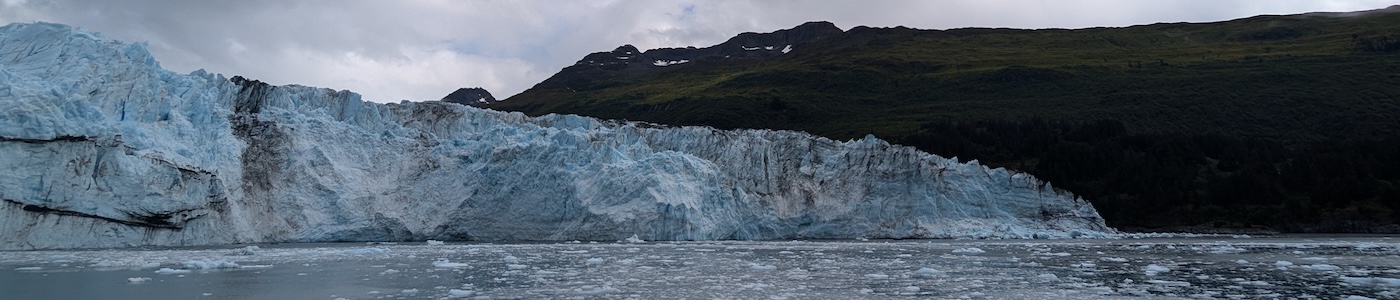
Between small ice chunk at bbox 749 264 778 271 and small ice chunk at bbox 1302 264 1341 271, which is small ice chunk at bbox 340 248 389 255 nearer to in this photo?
small ice chunk at bbox 749 264 778 271

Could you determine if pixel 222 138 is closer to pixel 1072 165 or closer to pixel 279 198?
pixel 279 198

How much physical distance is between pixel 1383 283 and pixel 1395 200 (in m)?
32.8

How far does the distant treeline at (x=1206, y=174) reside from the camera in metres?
42.0

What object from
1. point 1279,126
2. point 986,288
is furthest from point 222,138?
point 1279,126

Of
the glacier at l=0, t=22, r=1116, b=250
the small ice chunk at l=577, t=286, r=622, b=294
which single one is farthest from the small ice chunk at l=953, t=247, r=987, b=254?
the small ice chunk at l=577, t=286, r=622, b=294

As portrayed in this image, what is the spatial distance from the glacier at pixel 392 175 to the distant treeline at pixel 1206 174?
11.3 metres

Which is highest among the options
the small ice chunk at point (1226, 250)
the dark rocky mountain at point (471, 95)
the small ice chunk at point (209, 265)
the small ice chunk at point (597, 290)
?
the dark rocky mountain at point (471, 95)

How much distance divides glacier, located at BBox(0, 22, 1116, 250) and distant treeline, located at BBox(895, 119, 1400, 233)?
37.1ft

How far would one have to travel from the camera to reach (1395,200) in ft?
135

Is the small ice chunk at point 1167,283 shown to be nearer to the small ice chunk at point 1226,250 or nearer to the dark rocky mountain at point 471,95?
the small ice chunk at point 1226,250

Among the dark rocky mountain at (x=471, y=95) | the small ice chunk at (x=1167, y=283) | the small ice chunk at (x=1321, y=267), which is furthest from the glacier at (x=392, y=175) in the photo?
the dark rocky mountain at (x=471, y=95)

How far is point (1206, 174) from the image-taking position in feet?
163

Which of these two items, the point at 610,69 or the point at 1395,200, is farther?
the point at 610,69

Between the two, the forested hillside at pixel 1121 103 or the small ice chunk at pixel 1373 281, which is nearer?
the small ice chunk at pixel 1373 281
